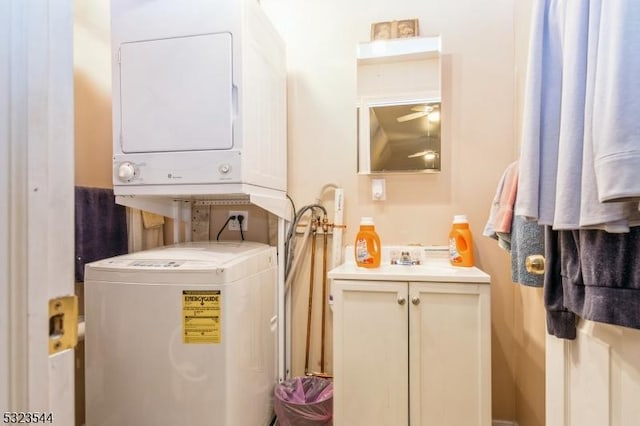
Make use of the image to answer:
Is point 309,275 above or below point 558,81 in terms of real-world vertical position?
below

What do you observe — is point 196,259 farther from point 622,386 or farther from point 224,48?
point 622,386

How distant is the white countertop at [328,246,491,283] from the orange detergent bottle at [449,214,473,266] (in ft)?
0.14

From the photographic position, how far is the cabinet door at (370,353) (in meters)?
1.46

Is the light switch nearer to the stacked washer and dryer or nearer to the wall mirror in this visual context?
the wall mirror

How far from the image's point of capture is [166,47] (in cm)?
146

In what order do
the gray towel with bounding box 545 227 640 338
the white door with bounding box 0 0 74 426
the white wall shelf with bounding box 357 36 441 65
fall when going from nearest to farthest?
the white door with bounding box 0 0 74 426
the gray towel with bounding box 545 227 640 338
the white wall shelf with bounding box 357 36 441 65

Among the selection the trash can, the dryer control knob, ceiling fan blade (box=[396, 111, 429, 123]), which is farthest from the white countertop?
the dryer control knob

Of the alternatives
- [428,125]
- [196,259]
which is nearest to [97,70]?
[196,259]

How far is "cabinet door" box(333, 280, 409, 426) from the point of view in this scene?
1.46 meters

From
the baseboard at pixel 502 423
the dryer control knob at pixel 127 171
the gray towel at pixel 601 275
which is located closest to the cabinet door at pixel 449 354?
the baseboard at pixel 502 423

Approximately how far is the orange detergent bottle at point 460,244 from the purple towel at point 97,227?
1.74m

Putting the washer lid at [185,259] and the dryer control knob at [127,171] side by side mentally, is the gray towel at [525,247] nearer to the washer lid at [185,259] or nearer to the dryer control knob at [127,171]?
the washer lid at [185,259]

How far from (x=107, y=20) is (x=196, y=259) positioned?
1.52m

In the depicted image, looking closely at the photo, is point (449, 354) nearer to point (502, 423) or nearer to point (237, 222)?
point (502, 423)
